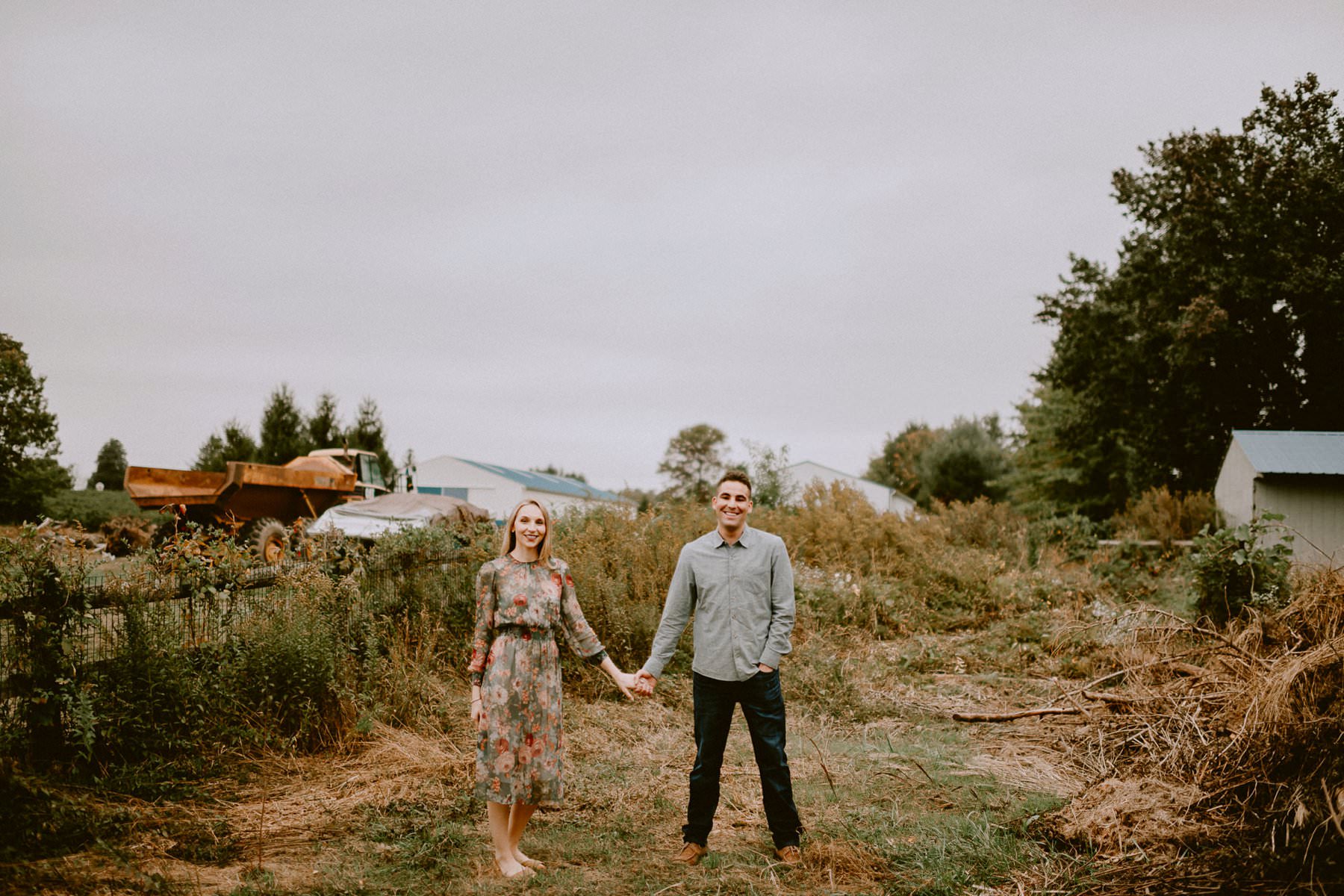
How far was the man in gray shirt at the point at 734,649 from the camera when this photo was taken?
4395 mm

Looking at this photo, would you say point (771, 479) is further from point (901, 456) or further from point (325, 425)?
point (901, 456)

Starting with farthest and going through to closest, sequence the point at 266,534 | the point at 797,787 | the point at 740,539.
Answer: the point at 266,534
the point at 797,787
the point at 740,539

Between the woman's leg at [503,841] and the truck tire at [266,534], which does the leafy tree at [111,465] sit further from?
the woman's leg at [503,841]

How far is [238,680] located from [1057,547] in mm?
15316

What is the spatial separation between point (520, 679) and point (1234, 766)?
3826 mm

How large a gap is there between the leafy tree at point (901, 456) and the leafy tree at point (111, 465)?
61.0 m

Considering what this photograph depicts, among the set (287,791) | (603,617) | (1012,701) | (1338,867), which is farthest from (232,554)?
(1012,701)

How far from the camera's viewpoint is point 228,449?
38.5m

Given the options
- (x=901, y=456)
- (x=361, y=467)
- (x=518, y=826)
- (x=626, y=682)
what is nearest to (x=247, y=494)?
(x=361, y=467)

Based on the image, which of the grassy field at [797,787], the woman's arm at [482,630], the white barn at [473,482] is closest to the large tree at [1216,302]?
the grassy field at [797,787]

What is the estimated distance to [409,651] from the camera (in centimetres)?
773

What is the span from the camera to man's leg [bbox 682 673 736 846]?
4.45 metres

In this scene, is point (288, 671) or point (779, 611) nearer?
point (779, 611)

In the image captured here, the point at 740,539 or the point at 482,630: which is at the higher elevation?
the point at 740,539
